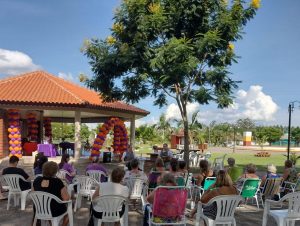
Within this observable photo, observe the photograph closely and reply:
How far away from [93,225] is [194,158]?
13905 millimetres

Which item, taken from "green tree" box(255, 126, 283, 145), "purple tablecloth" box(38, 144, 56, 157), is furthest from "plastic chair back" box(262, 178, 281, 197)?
"green tree" box(255, 126, 283, 145)

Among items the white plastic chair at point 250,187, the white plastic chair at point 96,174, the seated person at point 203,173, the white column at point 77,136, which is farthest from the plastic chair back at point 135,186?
the white column at point 77,136

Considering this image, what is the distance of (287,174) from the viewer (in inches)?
305

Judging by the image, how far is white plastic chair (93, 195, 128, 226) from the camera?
470 centimetres

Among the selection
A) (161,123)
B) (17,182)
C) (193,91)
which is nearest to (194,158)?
(193,91)

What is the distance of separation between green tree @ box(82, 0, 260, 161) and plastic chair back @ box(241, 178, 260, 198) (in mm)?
4766

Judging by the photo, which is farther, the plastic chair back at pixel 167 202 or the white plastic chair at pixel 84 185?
the white plastic chair at pixel 84 185

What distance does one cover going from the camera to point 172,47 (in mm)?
10961

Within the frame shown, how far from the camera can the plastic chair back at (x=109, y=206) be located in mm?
4699

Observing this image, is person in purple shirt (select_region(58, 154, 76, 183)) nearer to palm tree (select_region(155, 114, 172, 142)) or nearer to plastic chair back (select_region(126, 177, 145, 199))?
plastic chair back (select_region(126, 177, 145, 199))

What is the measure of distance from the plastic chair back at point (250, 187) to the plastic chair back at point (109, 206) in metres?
3.38

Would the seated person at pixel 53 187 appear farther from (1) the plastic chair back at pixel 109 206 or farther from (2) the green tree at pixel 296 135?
(2) the green tree at pixel 296 135

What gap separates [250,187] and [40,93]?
43.3 ft

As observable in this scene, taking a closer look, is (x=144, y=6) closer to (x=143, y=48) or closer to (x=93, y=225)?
(x=143, y=48)
